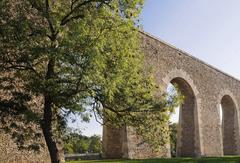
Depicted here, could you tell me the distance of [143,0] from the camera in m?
8.05

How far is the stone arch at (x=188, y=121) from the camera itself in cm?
2016

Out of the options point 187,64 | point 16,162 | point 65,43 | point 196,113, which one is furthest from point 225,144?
point 65,43

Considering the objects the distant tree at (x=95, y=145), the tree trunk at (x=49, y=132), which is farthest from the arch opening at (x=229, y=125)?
the distant tree at (x=95, y=145)

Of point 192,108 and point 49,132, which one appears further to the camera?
point 192,108

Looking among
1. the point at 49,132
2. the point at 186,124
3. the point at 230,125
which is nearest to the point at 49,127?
the point at 49,132

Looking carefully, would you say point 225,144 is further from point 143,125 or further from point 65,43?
point 65,43

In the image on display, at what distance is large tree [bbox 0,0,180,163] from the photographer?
22.6ft

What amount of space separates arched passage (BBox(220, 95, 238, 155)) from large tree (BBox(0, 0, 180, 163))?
64.0ft

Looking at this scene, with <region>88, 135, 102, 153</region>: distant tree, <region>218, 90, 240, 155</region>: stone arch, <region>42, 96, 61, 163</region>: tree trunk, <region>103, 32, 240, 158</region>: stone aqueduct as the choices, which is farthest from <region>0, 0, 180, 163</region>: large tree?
<region>88, 135, 102, 153</region>: distant tree

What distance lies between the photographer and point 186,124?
2084cm

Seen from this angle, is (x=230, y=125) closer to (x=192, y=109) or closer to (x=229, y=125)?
(x=229, y=125)

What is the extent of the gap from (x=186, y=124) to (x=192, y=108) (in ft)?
3.13

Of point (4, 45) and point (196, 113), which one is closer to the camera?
point (4, 45)

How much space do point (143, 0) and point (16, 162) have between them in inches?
211
